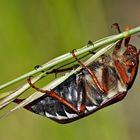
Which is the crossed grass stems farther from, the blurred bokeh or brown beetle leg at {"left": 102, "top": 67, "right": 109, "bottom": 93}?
the blurred bokeh

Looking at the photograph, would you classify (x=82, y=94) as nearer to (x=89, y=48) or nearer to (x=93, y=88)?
(x=93, y=88)

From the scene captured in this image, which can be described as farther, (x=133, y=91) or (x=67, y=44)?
(x=133, y=91)

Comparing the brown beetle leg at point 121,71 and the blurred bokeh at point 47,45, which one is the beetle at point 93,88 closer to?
the brown beetle leg at point 121,71

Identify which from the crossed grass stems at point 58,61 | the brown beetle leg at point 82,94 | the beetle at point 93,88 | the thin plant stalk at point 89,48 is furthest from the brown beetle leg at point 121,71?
the thin plant stalk at point 89,48

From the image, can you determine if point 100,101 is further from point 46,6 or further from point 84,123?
point 46,6

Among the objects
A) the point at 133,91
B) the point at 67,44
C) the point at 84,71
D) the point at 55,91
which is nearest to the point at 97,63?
the point at 84,71

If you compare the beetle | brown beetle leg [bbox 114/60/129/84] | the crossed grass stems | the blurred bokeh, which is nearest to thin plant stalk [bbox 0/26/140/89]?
the crossed grass stems
